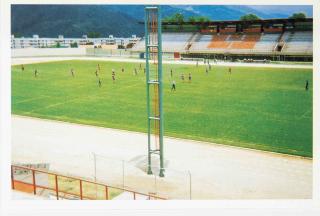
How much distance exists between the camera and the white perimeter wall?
1489 inches

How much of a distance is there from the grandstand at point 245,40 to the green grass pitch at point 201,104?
7594 millimetres

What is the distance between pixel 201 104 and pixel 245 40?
22.9 m

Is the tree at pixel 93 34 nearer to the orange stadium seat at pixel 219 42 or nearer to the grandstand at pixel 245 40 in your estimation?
the grandstand at pixel 245 40

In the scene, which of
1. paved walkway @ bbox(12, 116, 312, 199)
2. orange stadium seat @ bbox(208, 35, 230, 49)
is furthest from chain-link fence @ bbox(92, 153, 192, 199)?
orange stadium seat @ bbox(208, 35, 230, 49)

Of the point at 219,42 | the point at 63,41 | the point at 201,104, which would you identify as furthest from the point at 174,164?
the point at 63,41

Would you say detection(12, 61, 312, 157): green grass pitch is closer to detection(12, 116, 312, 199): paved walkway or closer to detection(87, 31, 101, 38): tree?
detection(12, 116, 312, 199): paved walkway

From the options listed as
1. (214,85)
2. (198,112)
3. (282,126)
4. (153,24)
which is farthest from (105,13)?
(153,24)

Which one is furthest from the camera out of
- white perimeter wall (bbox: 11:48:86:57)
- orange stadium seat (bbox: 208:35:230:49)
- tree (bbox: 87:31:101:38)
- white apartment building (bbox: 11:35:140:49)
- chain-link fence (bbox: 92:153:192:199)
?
tree (bbox: 87:31:101:38)

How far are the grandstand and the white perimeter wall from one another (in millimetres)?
6449

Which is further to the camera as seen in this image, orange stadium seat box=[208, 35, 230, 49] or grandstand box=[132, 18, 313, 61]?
orange stadium seat box=[208, 35, 230, 49]

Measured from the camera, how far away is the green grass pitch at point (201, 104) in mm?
13320

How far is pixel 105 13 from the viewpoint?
4162 cm

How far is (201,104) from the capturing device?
1777cm

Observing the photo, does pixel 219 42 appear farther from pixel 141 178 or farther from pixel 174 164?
pixel 141 178
